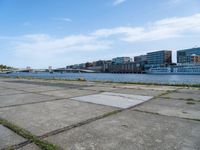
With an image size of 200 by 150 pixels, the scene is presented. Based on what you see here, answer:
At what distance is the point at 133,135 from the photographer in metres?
3.41

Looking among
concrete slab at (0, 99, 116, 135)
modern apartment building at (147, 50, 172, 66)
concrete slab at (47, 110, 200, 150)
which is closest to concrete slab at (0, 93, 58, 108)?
concrete slab at (0, 99, 116, 135)

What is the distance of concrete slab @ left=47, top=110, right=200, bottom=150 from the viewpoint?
9.67ft

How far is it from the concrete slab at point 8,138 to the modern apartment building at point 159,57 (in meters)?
118

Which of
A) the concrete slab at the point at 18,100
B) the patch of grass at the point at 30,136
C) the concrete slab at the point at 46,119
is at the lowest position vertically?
the concrete slab at the point at 18,100

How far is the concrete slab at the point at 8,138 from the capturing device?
300cm

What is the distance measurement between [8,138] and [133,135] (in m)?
2.35

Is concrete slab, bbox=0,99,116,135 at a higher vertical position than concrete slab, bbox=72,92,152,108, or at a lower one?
higher

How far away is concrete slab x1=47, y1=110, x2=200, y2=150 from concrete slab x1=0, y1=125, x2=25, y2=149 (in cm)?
54

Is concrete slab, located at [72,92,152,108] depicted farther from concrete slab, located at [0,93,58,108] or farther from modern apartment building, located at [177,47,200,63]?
modern apartment building, located at [177,47,200,63]

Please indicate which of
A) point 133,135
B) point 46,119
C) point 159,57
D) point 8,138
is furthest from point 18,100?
point 159,57

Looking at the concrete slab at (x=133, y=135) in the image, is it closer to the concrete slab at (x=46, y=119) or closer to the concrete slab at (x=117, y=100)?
the concrete slab at (x=46, y=119)

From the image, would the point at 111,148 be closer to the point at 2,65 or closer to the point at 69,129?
the point at 69,129

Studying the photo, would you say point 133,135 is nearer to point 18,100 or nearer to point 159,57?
point 18,100

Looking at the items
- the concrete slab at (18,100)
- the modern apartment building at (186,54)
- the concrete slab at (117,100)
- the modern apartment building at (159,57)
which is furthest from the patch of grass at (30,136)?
the modern apartment building at (186,54)
